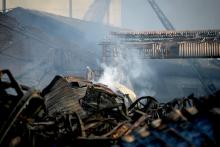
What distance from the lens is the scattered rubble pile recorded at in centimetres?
359

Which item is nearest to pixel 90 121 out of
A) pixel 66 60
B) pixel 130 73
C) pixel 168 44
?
pixel 168 44

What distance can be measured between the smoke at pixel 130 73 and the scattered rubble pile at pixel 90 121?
16.2 meters

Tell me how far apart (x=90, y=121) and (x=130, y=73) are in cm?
2579

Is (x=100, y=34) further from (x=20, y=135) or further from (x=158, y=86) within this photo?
(x=20, y=135)

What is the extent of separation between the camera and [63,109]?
776 centimetres

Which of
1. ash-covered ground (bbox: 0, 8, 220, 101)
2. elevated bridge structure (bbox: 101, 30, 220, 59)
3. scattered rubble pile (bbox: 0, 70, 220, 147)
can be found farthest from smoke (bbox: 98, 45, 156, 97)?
scattered rubble pile (bbox: 0, 70, 220, 147)

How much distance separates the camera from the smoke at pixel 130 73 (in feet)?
90.0

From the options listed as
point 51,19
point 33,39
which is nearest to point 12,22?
point 33,39

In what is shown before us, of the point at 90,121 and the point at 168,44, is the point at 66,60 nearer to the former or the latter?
the point at 168,44

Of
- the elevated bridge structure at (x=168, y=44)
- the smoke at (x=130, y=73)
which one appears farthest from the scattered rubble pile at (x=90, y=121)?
the elevated bridge structure at (x=168, y=44)

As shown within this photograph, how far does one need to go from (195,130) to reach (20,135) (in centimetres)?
328

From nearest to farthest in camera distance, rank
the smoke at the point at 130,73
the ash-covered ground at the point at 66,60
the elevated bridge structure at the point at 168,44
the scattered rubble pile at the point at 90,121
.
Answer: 1. the scattered rubble pile at the point at 90,121
2. the elevated bridge structure at the point at 168,44
3. the smoke at the point at 130,73
4. the ash-covered ground at the point at 66,60

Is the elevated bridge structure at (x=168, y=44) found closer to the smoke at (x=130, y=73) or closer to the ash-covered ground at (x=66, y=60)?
the smoke at (x=130, y=73)

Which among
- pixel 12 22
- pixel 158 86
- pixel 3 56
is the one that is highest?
pixel 12 22
